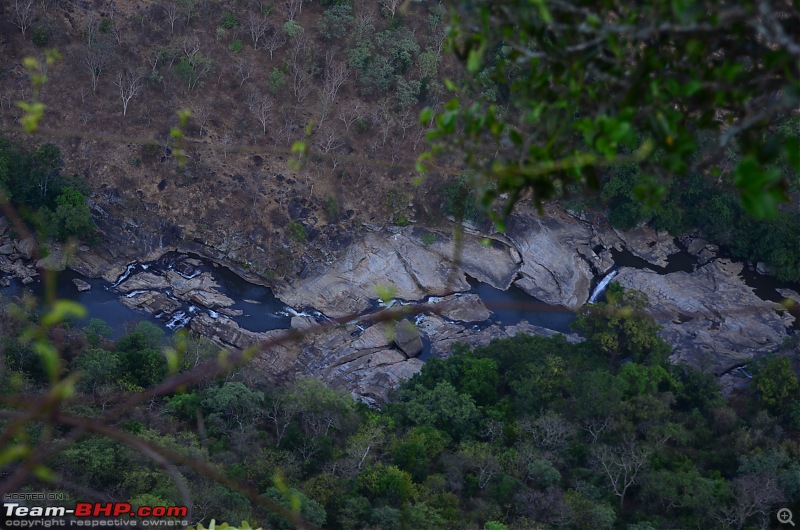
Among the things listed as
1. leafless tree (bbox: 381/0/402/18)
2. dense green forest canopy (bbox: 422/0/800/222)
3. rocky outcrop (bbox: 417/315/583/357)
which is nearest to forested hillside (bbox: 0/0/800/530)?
dense green forest canopy (bbox: 422/0/800/222)

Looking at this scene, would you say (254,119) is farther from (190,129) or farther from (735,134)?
(735,134)

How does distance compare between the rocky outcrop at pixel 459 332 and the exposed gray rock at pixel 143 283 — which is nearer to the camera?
the rocky outcrop at pixel 459 332

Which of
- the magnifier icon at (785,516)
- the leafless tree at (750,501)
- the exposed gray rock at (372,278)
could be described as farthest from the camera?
the exposed gray rock at (372,278)

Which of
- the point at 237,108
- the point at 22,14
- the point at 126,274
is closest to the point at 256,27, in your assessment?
the point at 237,108

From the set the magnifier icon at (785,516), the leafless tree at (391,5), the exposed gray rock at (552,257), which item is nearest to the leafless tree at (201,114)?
the leafless tree at (391,5)

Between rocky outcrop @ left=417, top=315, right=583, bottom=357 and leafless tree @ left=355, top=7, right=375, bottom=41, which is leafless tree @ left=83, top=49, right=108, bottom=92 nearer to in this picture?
leafless tree @ left=355, top=7, right=375, bottom=41

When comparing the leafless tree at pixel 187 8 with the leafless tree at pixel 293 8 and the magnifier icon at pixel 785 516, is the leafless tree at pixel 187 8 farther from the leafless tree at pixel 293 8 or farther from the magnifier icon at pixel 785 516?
the magnifier icon at pixel 785 516
